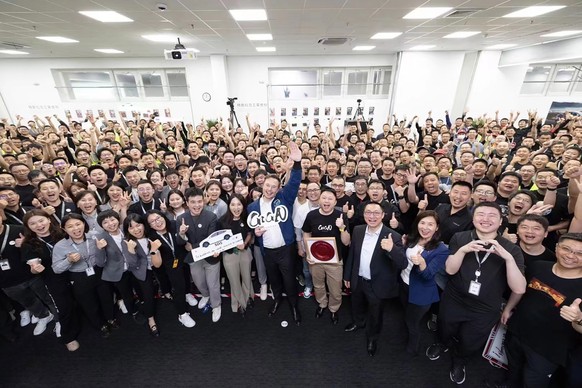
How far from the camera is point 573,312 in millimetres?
1669

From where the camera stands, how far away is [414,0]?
4633mm

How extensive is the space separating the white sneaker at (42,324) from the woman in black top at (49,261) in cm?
57

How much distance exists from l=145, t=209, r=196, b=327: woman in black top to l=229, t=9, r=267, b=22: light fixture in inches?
186

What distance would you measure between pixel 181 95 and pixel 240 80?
124 inches

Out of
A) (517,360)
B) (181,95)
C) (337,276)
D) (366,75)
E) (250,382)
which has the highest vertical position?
(366,75)

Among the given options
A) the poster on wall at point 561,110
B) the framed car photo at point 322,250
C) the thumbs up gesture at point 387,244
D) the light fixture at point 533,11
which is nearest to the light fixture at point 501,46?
the poster on wall at point 561,110

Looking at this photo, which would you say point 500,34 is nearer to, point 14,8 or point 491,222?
point 491,222

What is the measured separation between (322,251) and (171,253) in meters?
1.80

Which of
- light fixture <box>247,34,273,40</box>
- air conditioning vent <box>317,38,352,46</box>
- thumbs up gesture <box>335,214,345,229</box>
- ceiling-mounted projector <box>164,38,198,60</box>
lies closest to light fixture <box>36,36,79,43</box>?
ceiling-mounted projector <box>164,38,198,60</box>

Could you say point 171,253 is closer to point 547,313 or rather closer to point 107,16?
point 547,313

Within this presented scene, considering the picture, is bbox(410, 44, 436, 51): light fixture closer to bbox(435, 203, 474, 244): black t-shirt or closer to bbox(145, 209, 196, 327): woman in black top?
bbox(435, 203, 474, 244): black t-shirt

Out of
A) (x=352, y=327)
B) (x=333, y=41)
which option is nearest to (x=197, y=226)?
(x=352, y=327)

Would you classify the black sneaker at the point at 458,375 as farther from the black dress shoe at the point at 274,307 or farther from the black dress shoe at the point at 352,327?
the black dress shoe at the point at 274,307

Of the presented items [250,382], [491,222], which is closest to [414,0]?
[491,222]
